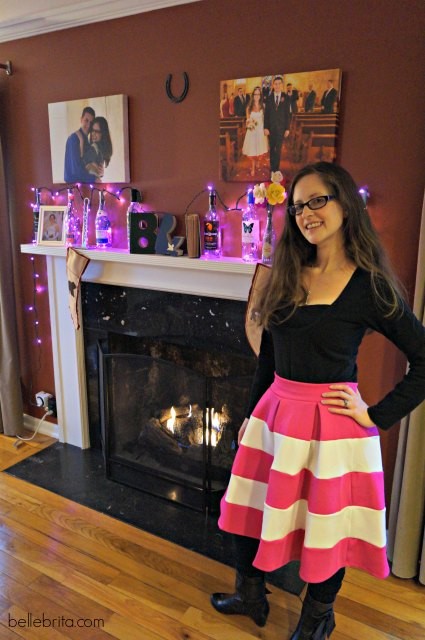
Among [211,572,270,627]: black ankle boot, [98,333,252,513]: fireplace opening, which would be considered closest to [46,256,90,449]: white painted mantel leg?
[98,333,252,513]: fireplace opening

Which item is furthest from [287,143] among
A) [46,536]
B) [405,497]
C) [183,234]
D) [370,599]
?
[46,536]

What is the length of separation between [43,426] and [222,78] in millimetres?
2164

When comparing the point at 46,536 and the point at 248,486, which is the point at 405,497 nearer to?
the point at 248,486

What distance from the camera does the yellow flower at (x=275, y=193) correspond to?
6.06ft

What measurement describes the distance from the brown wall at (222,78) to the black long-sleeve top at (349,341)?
23.3 inches

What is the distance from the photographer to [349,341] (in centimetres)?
128

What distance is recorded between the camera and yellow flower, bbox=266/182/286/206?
1.85 meters

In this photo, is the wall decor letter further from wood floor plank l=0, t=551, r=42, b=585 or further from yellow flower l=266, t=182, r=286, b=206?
wood floor plank l=0, t=551, r=42, b=585

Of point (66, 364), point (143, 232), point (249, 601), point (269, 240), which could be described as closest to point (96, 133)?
point (143, 232)

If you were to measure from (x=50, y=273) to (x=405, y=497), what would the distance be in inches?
78.3

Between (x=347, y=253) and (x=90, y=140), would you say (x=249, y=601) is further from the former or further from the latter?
(x=90, y=140)

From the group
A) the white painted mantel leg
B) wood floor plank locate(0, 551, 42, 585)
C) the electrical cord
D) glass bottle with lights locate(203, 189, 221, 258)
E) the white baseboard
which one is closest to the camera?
wood floor plank locate(0, 551, 42, 585)

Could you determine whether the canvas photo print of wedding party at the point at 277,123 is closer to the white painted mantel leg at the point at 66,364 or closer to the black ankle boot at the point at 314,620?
the white painted mantel leg at the point at 66,364

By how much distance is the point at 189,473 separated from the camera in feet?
7.58
